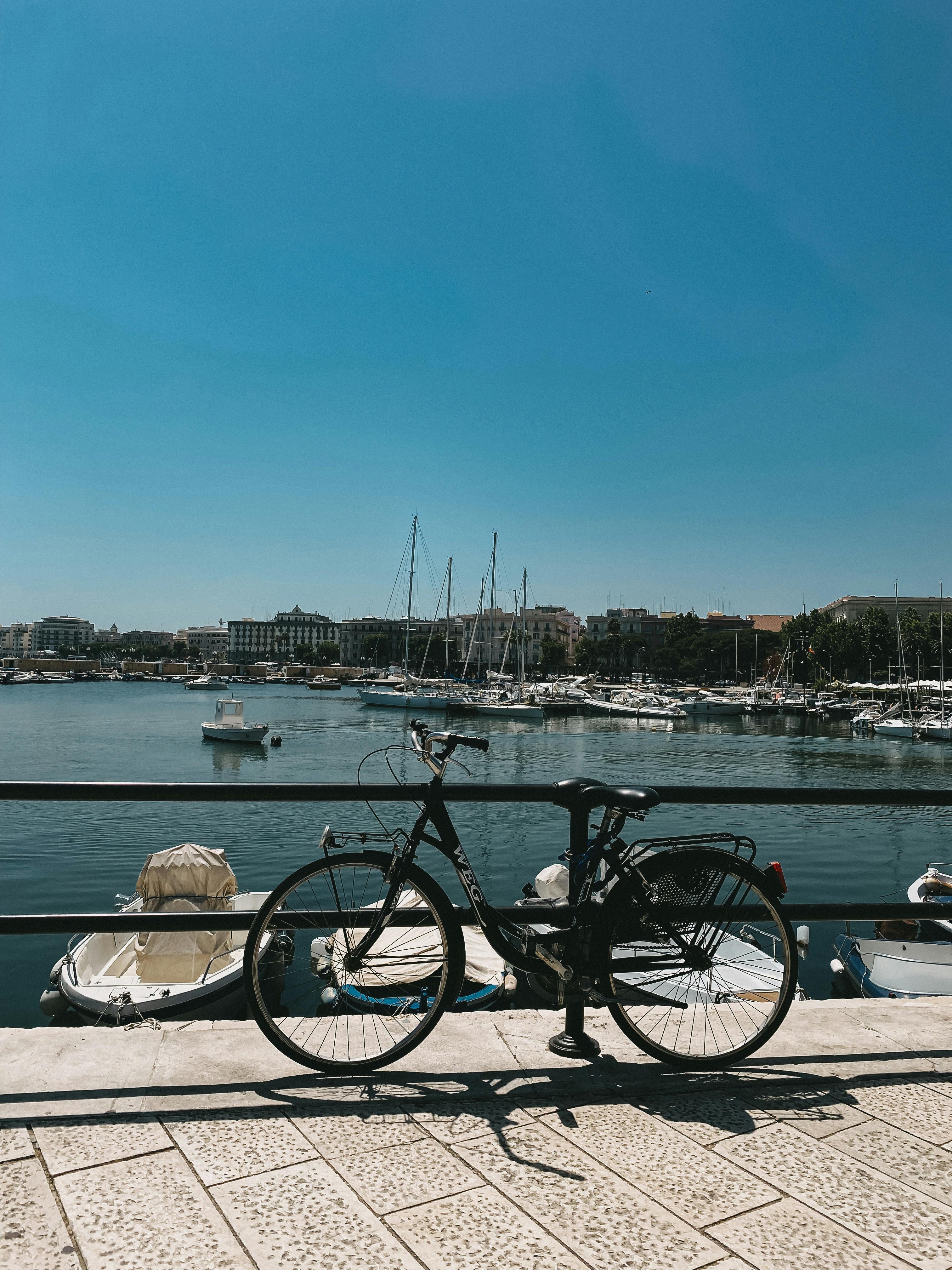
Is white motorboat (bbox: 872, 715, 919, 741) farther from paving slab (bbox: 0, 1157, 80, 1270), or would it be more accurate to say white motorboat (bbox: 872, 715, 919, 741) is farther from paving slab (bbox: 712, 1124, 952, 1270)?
paving slab (bbox: 0, 1157, 80, 1270)

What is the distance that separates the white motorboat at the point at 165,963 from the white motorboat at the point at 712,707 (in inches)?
3275

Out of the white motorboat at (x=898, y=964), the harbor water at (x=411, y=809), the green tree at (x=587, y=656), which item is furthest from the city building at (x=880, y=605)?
the white motorboat at (x=898, y=964)

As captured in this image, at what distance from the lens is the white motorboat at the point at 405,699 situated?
8319 centimetres

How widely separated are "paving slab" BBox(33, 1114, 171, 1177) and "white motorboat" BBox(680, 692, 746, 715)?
91037mm

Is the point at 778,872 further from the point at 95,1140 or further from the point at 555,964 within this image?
the point at 95,1140

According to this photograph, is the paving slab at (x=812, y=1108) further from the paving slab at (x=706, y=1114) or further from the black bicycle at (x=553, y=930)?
the black bicycle at (x=553, y=930)

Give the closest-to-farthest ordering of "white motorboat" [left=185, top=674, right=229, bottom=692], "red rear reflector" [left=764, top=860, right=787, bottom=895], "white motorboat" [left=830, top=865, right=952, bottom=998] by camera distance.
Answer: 1. "red rear reflector" [left=764, top=860, right=787, bottom=895]
2. "white motorboat" [left=830, top=865, right=952, bottom=998]
3. "white motorboat" [left=185, top=674, right=229, bottom=692]

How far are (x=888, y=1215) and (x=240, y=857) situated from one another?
881 inches

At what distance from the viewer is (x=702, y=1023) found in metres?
3.63

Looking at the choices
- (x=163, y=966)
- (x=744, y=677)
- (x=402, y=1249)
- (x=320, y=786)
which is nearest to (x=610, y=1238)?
(x=402, y=1249)

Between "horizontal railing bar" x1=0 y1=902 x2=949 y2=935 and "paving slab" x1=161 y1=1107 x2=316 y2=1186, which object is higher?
"horizontal railing bar" x1=0 y1=902 x2=949 y2=935

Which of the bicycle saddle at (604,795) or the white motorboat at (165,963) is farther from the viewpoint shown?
the white motorboat at (165,963)

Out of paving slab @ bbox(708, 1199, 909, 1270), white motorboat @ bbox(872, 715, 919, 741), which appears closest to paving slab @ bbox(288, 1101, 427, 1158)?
paving slab @ bbox(708, 1199, 909, 1270)

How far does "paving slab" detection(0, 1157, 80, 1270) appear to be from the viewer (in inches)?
83.1
